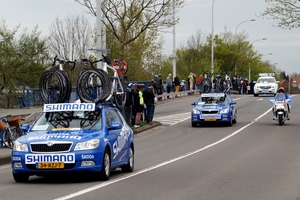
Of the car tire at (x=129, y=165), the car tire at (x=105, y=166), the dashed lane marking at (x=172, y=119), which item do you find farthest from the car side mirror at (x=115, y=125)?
the dashed lane marking at (x=172, y=119)

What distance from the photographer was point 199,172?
14.8 metres

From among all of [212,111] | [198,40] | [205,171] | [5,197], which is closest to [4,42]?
[212,111]

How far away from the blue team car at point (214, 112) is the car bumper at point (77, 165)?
18.5 metres

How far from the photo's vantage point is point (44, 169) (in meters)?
12.4

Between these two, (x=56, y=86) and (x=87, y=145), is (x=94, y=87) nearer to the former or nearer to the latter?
(x=56, y=86)

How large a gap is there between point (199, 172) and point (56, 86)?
154 inches

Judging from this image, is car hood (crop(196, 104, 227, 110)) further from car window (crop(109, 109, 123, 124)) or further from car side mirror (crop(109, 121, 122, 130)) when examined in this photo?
car side mirror (crop(109, 121, 122, 130))

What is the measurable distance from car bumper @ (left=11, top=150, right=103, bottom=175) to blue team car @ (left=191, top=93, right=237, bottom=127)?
18.5 metres

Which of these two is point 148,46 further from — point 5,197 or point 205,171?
point 5,197

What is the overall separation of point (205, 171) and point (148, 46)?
161 ft

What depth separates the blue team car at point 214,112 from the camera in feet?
101

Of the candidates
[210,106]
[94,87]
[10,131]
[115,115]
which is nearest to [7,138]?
[10,131]

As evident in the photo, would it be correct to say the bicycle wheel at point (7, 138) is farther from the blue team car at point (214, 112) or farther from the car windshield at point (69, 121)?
the blue team car at point (214, 112)

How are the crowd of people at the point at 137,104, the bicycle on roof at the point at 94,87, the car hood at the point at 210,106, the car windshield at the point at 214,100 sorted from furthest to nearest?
1. the car windshield at the point at 214,100
2. the car hood at the point at 210,106
3. the crowd of people at the point at 137,104
4. the bicycle on roof at the point at 94,87
